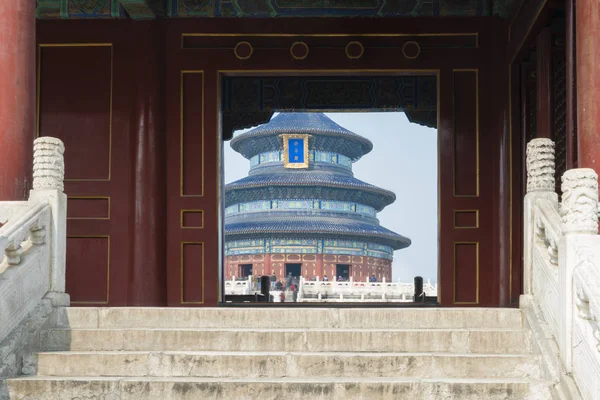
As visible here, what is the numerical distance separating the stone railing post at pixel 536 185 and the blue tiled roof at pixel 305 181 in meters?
31.2

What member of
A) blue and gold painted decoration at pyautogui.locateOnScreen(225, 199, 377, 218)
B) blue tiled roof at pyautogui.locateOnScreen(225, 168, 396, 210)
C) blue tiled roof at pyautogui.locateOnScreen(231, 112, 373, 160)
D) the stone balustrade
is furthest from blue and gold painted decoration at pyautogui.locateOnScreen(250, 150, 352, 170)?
the stone balustrade

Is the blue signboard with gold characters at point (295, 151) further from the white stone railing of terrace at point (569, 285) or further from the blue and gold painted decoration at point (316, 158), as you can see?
the white stone railing of terrace at point (569, 285)

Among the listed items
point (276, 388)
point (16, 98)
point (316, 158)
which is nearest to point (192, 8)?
point (16, 98)

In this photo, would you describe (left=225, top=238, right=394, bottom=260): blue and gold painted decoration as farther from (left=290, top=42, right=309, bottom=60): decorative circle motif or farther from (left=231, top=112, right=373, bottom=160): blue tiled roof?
(left=290, top=42, right=309, bottom=60): decorative circle motif

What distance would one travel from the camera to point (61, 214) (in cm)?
611

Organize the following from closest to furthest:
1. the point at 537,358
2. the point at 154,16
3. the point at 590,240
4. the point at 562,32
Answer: the point at 590,240
the point at 537,358
the point at 562,32
the point at 154,16

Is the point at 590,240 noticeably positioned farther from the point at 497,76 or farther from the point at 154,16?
the point at 154,16

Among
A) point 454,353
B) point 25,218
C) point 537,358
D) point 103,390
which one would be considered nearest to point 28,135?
point 25,218

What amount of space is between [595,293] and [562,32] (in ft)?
16.0

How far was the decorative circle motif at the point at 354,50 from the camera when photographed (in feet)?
33.7

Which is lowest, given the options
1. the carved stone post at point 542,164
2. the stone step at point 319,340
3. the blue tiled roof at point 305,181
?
the stone step at point 319,340

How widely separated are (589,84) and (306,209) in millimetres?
31879

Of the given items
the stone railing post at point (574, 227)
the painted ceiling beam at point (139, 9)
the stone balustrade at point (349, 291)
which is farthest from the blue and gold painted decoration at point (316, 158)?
the stone railing post at point (574, 227)

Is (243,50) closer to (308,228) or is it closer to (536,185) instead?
(536,185)
